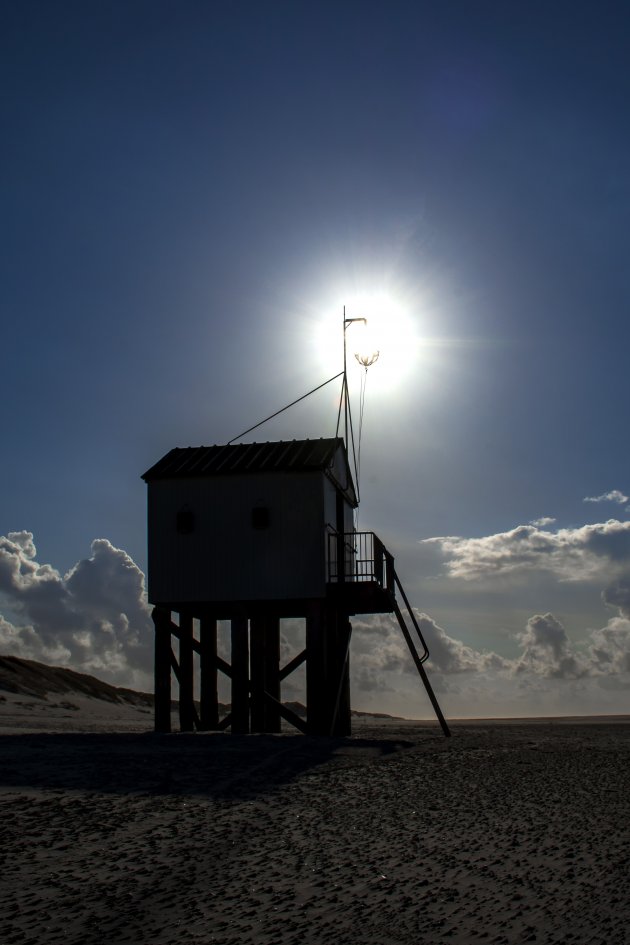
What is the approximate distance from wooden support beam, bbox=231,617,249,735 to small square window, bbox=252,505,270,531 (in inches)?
100

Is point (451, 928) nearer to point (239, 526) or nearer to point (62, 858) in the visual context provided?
point (62, 858)

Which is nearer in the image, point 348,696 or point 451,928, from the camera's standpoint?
point 451,928

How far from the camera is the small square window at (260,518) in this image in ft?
84.8

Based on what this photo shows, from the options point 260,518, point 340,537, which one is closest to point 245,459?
point 260,518

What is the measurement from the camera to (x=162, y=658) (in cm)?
2719

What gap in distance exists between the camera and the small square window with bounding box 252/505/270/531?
25859 mm

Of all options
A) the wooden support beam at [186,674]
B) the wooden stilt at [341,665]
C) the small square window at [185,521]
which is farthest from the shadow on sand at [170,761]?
the small square window at [185,521]

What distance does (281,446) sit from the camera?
2769 cm

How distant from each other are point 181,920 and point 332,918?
1.13 m

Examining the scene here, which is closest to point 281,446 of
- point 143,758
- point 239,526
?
point 239,526

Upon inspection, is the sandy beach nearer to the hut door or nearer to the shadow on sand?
the shadow on sand

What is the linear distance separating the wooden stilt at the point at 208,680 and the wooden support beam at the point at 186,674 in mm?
478

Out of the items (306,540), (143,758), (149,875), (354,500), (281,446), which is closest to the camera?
(149,875)

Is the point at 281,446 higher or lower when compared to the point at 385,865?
higher
